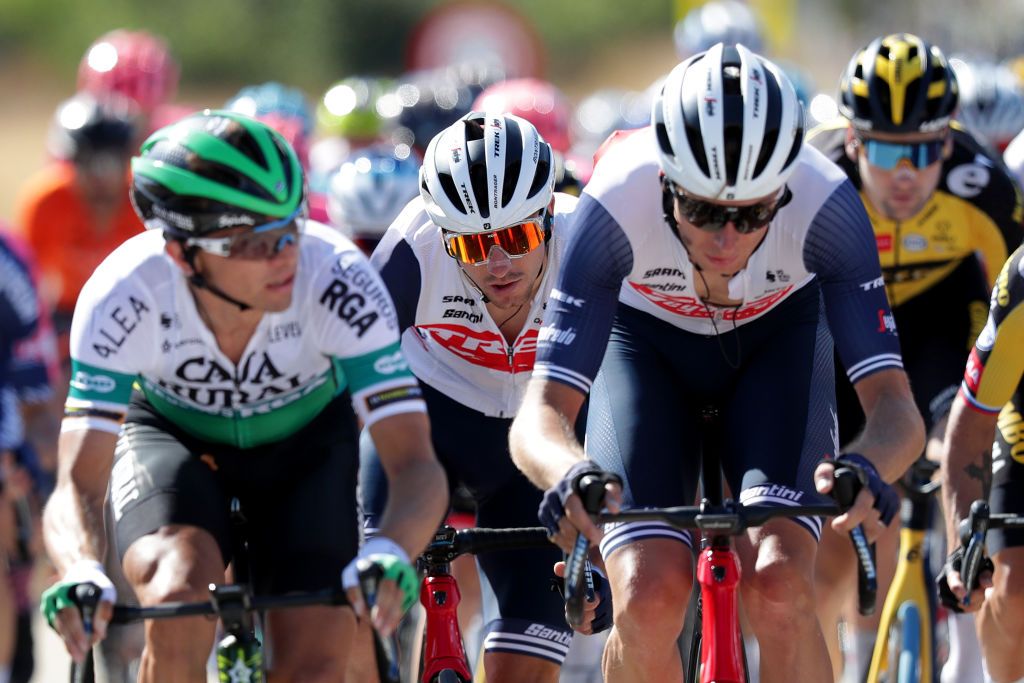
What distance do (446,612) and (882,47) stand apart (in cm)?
351

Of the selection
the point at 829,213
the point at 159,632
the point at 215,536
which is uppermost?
the point at 829,213

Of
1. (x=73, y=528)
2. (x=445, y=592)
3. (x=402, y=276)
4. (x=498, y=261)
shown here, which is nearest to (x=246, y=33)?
(x=402, y=276)

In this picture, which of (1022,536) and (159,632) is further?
(1022,536)

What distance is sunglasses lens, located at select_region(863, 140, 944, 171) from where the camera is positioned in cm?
740

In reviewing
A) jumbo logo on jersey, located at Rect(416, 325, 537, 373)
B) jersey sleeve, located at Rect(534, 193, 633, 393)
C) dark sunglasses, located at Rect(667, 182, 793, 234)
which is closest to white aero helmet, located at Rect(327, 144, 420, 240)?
jumbo logo on jersey, located at Rect(416, 325, 537, 373)

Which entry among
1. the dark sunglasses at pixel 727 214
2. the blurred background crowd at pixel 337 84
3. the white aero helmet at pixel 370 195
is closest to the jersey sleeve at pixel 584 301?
the dark sunglasses at pixel 727 214

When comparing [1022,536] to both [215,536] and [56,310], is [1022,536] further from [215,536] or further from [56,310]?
[56,310]

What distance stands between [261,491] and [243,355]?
0.43 m

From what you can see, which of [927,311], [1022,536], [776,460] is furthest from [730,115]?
[927,311]

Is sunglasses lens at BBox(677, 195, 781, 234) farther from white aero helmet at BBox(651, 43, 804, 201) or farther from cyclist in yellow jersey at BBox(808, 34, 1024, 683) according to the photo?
cyclist in yellow jersey at BBox(808, 34, 1024, 683)

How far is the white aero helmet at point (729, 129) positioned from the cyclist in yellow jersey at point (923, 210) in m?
2.20

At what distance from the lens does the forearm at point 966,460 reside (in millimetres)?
5723

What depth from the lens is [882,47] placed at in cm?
789

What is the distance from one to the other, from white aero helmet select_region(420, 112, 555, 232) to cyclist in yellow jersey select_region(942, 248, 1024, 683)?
1.52 metres
